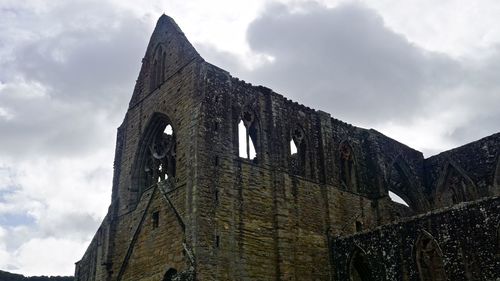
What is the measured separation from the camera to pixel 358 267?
1638 cm

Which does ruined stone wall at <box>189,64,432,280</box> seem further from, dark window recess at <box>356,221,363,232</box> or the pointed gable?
A: the pointed gable

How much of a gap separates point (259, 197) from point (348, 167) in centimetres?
498

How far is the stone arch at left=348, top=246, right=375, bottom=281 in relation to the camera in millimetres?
16078

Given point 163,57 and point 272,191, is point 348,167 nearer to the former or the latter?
point 272,191

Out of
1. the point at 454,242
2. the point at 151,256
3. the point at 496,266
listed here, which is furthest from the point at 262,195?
the point at 496,266

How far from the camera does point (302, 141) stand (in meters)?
18.2

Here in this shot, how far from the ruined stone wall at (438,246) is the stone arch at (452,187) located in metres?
6.81

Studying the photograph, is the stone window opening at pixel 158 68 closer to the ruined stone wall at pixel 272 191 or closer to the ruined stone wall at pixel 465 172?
the ruined stone wall at pixel 272 191

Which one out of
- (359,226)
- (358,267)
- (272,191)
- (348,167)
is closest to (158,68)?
(272,191)

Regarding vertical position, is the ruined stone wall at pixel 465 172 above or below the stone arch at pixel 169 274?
above

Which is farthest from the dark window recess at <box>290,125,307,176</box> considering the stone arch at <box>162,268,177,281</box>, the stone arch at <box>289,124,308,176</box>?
the stone arch at <box>162,268,177,281</box>

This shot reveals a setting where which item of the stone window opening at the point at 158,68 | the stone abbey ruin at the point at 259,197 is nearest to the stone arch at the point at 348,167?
the stone abbey ruin at the point at 259,197

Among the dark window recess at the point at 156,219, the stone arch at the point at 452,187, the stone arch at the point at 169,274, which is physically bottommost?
the stone arch at the point at 169,274

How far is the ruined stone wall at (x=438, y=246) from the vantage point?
41.7 feet
